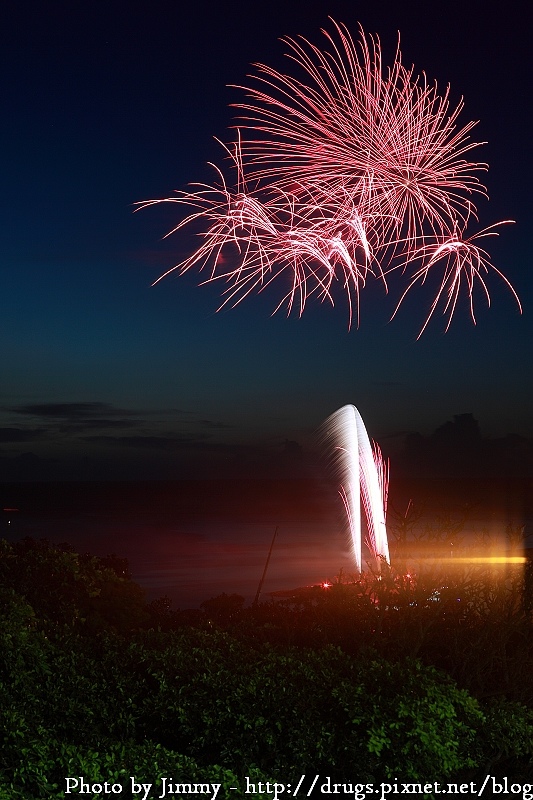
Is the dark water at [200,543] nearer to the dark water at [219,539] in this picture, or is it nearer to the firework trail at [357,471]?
the dark water at [219,539]

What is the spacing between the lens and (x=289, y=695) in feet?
26.1

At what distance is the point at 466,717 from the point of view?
27.3 ft

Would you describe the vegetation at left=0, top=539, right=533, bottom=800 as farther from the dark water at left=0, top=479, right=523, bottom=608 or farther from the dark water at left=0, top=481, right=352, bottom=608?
the dark water at left=0, top=481, right=352, bottom=608

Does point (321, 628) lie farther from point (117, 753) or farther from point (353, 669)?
point (117, 753)

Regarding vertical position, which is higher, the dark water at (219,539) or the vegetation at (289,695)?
the vegetation at (289,695)

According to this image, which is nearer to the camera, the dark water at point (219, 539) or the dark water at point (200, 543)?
the dark water at point (219, 539)

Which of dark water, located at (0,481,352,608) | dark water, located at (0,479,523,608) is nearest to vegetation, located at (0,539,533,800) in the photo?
dark water, located at (0,479,523,608)

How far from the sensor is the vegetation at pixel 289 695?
7168 millimetres

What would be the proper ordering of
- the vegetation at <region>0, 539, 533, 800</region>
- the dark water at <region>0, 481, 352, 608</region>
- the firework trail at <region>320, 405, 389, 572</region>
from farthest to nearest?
1. the dark water at <region>0, 481, 352, 608</region>
2. the firework trail at <region>320, 405, 389, 572</region>
3. the vegetation at <region>0, 539, 533, 800</region>

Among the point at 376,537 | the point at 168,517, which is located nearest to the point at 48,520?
the point at 168,517

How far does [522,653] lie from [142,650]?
463 cm

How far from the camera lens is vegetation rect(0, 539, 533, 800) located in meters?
7.17

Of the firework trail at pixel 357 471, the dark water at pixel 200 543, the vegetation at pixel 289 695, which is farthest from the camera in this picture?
the dark water at pixel 200 543

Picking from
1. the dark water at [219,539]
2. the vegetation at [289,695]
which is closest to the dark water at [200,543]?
the dark water at [219,539]
